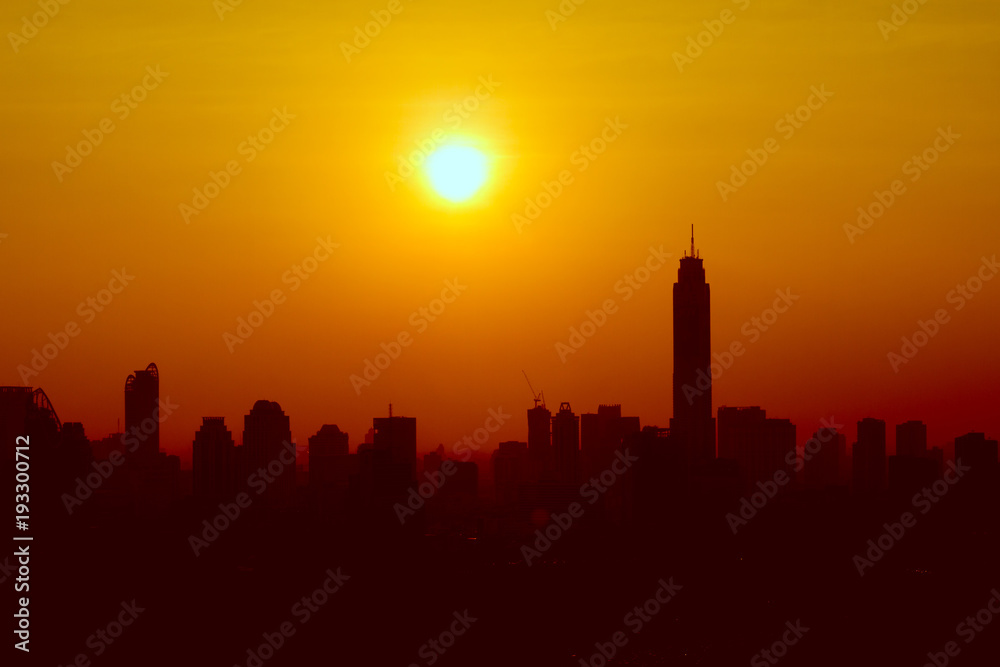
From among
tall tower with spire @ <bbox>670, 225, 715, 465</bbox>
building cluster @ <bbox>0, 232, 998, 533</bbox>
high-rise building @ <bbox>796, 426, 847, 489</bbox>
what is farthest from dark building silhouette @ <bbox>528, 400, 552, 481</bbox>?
high-rise building @ <bbox>796, 426, 847, 489</bbox>

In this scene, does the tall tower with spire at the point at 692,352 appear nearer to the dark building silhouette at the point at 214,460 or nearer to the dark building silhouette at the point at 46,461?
the dark building silhouette at the point at 214,460

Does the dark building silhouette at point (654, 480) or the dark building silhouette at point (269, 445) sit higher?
the dark building silhouette at point (654, 480)

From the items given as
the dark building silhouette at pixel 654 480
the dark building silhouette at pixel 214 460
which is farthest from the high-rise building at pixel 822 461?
the dark building silhouette at pixel 214 460

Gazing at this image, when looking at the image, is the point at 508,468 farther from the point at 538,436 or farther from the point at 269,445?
the point at 269,445

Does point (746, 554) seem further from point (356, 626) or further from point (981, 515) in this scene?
point (356, 626)

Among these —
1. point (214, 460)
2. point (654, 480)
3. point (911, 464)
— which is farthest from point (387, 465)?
point (911, 464)

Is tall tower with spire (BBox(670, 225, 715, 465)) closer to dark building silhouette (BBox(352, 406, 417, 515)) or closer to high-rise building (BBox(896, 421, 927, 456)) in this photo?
high-rise building (BBox(896, 421, 927, 456))
